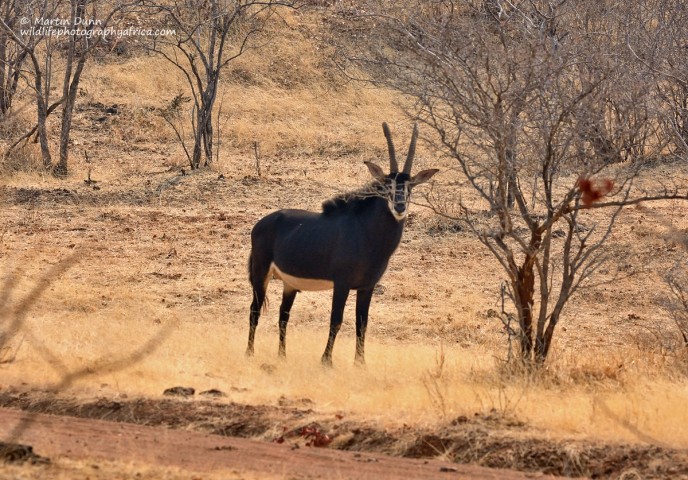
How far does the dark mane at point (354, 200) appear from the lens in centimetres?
1215

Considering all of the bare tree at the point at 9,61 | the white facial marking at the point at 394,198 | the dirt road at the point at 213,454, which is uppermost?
the bare tree at the point at 9,61

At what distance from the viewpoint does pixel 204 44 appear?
36656 mm

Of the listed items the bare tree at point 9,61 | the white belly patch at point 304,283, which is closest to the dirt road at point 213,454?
the white belly patch at point 304,283

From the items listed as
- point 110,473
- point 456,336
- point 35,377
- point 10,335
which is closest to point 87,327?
point 10,335

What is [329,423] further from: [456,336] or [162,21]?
[162,21]

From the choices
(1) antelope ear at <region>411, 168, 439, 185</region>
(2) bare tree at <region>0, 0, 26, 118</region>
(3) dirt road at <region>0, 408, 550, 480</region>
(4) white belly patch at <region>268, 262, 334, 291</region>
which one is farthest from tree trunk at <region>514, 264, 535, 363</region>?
(2) bare tree at <region>0, 0, 26, 118</region>

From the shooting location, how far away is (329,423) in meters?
9.12

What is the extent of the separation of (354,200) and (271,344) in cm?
214

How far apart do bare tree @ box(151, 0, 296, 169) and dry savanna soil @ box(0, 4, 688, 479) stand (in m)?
1.06

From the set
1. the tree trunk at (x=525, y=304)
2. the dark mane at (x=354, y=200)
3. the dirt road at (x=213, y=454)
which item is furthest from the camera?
the dark mane at (x=354, y=200)

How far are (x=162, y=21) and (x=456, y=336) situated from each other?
2539 cm

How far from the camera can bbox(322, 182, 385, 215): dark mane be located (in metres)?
12.1

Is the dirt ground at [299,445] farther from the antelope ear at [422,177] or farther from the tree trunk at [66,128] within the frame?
the tree trunk at [66,128]

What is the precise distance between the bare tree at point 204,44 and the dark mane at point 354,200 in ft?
38.8
